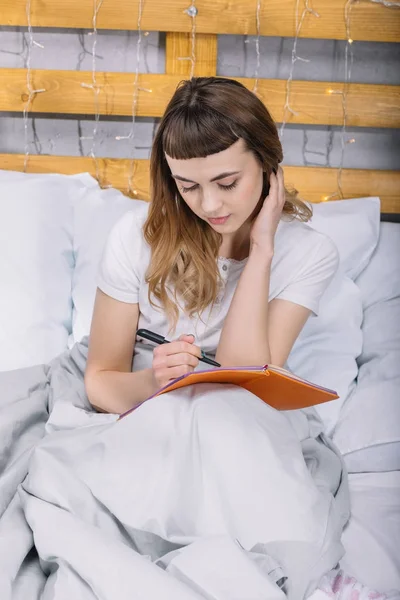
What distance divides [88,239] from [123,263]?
463 mm

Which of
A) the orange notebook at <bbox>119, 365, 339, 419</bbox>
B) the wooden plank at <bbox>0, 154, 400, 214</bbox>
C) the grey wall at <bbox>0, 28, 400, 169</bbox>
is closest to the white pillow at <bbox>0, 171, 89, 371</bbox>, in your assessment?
the wooden plank at <bbox>0, 154, 400, 214</bbox>

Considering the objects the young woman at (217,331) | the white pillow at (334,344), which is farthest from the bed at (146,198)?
the young woman at (217,331)

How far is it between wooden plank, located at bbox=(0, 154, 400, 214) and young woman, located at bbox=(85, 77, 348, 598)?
23.5 inches

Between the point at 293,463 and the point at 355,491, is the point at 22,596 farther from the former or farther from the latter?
the point at 355,491

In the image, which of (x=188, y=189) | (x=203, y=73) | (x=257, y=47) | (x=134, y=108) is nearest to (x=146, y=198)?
(x=134, y=108)

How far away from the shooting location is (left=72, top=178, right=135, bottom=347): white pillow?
1.77 meters

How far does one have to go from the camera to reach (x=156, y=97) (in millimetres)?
1994

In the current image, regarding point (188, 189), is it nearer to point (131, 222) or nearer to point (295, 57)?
point (131, 222)

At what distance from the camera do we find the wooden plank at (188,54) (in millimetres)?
1980

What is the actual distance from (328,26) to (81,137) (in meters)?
0.72

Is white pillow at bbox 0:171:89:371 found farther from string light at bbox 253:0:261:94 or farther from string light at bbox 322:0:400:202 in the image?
string light at bbox 322:0:400:202

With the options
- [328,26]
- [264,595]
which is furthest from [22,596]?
[328,26]

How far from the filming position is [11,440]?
4.01 feet

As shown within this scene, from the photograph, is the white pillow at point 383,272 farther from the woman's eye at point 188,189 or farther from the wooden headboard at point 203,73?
the woman's eye at point 188,189
